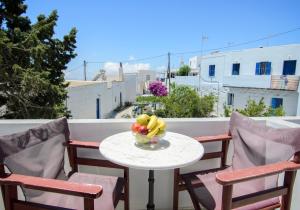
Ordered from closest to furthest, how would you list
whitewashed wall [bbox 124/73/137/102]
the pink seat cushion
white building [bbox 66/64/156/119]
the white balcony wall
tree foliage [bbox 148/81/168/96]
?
the pink seat cushion < tree foliage [bbox 148/81/168/96] < white building [bbox 66/64/156/119] < the white balcony wall < whitewashed wall [bbox 124/73/137/102]

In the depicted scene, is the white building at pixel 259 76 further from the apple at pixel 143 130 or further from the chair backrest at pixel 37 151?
the chair backrest at pixel 37 151

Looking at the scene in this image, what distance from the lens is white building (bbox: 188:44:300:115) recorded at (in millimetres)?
12586

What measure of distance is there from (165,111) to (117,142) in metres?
6.34

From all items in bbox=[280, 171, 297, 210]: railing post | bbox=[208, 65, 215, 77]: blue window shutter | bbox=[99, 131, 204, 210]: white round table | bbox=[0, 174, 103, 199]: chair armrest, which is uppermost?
bbox=[208, 65, 215, 77]: blue window shutter

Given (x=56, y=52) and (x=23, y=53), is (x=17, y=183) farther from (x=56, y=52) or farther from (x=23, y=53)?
(x=56, y=52)

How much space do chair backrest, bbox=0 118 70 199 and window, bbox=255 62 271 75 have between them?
15.2m

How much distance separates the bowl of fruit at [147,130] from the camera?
4.79 feet

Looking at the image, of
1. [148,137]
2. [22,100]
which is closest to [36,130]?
[148,137]

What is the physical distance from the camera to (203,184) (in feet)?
5.05

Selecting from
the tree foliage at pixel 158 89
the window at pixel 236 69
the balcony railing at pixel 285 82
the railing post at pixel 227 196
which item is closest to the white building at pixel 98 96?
the tree foliage at pixel 158 89

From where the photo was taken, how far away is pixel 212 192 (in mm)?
1455

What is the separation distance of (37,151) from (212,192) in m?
1.13

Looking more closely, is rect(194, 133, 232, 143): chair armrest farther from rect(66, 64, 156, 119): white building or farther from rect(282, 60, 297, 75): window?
rect(282, 60, 297, 75): window

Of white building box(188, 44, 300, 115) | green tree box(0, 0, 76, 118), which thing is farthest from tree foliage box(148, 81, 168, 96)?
white building box(188, 44, 300, 115)
